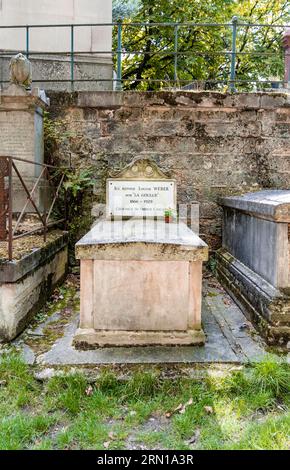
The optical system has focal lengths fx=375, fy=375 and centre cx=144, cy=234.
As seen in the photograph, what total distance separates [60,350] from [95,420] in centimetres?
97

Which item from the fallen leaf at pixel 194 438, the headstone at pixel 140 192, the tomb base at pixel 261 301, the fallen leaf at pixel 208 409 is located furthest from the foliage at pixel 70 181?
the fallen leaf at pixel 194 438

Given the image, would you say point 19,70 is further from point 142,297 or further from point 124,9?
point 124,9

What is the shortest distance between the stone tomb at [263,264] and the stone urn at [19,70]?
11.2ft

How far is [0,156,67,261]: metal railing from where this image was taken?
3619 mm

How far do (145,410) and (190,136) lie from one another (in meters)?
4.68

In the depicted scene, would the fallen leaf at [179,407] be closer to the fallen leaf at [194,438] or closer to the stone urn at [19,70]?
the fallen leaf at [194,438]

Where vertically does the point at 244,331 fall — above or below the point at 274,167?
below

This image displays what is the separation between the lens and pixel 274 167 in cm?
632

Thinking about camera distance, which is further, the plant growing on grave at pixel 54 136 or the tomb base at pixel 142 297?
the plant growing on grave at pixel 54 136

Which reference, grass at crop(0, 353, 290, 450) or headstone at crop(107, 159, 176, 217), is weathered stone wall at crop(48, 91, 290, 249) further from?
grass at crop(0, 353, 290, 450)

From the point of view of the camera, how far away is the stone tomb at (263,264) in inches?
138

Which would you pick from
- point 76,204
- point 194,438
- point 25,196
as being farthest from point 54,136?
point 194,438
